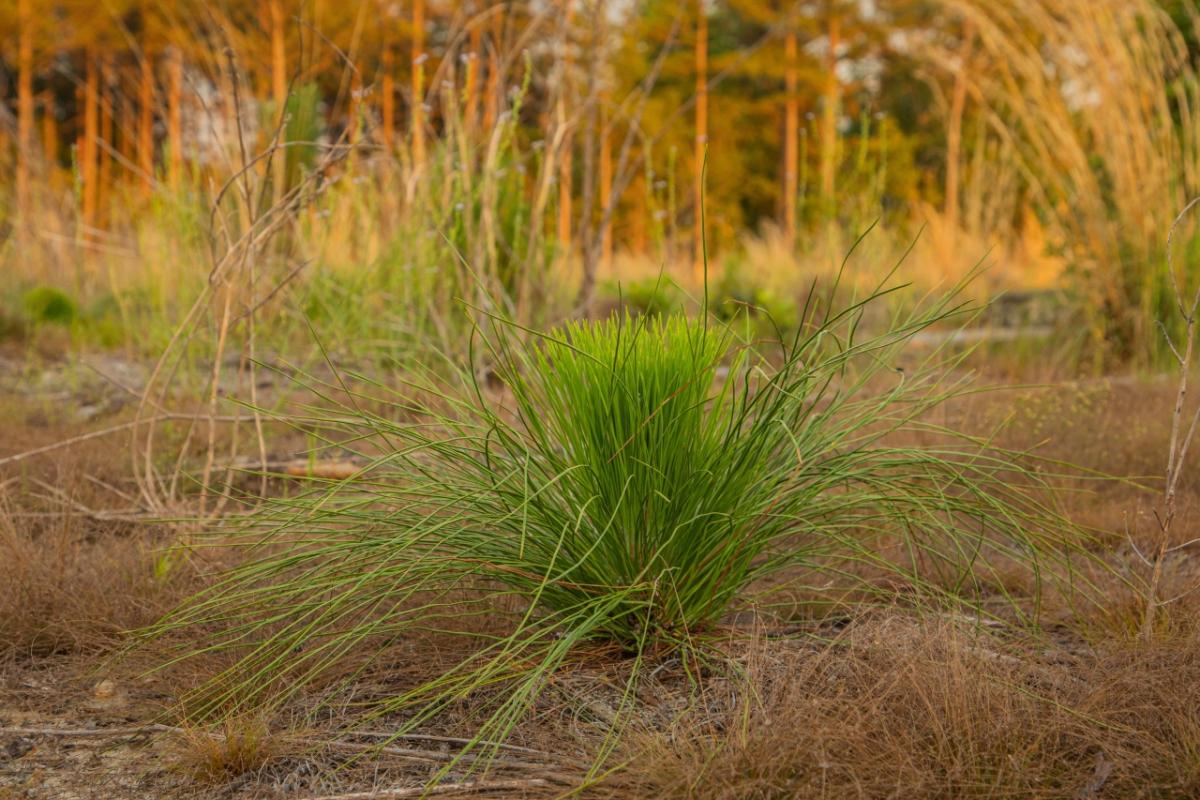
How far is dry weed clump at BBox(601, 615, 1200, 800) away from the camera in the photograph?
1472 mm

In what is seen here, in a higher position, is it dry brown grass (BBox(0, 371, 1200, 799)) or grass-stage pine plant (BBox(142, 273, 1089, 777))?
grass-stage pine plant (BBox(142, 273, 1089, 777))

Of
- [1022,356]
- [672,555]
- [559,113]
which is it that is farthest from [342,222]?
[672,555]

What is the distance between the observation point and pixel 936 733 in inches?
60.6

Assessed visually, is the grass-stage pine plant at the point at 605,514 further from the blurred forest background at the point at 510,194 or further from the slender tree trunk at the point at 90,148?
the slender tree trunk at the point at 90,148

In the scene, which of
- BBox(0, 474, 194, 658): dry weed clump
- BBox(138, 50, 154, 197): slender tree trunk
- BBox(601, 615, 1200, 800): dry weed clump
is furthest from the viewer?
BBox(138, 50, 154, 197): slender tree trunk

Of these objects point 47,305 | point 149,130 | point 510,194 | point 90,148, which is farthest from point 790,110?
point 510,194

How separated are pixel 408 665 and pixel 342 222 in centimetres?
484

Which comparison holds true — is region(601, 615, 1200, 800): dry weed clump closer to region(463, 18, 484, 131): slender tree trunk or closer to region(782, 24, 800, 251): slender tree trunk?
region(463, 18, 484, 131): slender tree trunk

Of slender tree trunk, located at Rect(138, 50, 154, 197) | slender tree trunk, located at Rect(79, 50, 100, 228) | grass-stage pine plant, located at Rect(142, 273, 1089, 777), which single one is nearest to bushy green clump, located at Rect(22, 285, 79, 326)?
slender tree trunk, located at Rect(138, 50, 154, 197)

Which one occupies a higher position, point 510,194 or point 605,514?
point 510,194

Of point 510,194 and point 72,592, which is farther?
point 510,194

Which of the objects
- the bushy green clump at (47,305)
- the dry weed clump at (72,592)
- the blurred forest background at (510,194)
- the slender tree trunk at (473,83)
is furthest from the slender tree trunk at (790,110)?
the dry weed clump at (72,592)

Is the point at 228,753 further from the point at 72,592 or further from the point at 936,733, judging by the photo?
the point at 936,733

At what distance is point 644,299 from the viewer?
6.85 m
